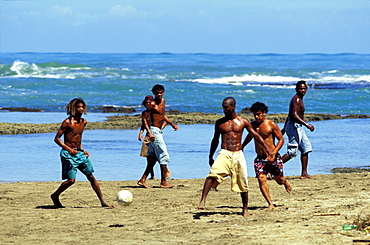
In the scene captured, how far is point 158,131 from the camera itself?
1005 centimetres

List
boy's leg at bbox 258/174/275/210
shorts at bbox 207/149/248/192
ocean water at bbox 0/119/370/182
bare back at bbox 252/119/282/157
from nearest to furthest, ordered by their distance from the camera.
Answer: shorts at bbox 207/149/248/192
boy's leg at bbox 258/174/275/210
bare back at bbox 252/119/282/157
ocean water at bbox 0/119/370/182

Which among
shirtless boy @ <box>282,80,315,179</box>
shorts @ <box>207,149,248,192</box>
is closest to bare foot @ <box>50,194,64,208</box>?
shorts @ <box>207,149,248,192</box>

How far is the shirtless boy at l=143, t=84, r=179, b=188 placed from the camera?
9961 millimetres

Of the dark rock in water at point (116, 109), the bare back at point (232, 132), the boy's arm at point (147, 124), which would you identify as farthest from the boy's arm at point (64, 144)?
the dark rock in water at point (116, 109)

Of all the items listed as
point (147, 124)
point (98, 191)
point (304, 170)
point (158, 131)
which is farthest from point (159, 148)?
point (304, 170)

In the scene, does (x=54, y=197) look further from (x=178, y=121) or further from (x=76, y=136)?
(x=178, y=121)

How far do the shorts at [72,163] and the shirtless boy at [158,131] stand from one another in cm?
198

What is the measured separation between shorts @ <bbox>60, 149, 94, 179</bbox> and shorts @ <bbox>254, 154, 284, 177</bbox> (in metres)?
2.14

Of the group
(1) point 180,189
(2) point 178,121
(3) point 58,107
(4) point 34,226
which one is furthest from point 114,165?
(3) point 58,107

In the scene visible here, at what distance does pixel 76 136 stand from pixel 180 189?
7.43 feet

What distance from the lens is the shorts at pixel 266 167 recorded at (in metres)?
7.70

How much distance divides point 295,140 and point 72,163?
4205 mm

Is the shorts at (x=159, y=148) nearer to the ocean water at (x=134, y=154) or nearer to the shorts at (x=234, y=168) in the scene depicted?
the ocean water at (x=134, y=154)

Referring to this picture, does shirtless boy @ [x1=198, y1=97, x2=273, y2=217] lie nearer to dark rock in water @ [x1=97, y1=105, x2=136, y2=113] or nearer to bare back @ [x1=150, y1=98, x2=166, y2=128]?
bare back @ [x1=150, y1=98, x2=166, y2=128]
